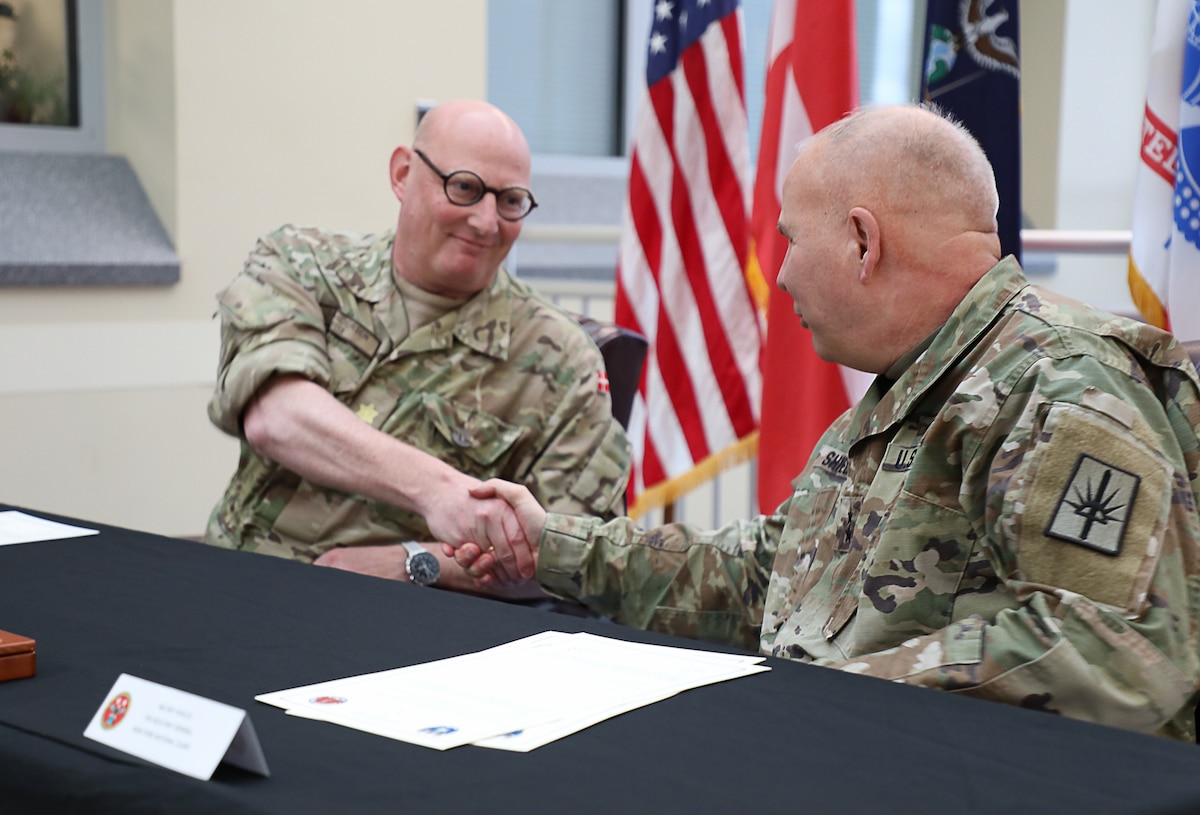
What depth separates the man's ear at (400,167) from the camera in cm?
244

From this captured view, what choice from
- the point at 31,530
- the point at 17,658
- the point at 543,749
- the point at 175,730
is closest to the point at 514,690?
the point at 543,749

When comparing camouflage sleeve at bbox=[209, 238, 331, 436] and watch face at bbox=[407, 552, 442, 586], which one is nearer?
watch face at bbox=[407, 552, 442, 586]

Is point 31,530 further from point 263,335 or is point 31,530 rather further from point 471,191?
point 471,191

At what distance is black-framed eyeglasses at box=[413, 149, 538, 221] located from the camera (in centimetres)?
233

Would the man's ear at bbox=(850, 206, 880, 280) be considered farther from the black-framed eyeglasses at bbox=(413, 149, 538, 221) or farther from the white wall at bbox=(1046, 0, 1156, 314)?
the white wall at bbox=(1046, 0, 1156, 314)

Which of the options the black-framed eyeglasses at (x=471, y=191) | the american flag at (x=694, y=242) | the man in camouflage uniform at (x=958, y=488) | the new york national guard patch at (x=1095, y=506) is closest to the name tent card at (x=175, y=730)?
the man in camouflage uniform at (x=958, y=488)

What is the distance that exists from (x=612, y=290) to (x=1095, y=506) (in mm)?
2984

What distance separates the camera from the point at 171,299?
3775mm

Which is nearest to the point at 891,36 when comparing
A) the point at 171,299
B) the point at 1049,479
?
the point at 171,299

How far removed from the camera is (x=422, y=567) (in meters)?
2.07

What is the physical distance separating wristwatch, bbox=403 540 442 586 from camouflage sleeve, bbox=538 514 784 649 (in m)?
0.39

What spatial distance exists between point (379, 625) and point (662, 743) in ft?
1.38

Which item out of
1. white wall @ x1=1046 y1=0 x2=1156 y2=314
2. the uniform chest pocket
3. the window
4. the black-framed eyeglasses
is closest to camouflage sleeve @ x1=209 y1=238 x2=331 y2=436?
the uniform chest pocket

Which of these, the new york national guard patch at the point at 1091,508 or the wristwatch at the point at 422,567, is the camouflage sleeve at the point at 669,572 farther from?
the new york national guard patch at the point at 1091,508
